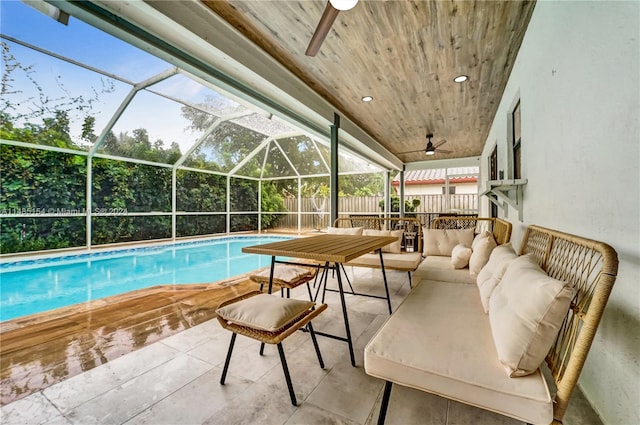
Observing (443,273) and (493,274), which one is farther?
(443,273)

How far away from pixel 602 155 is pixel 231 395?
7.07 ft

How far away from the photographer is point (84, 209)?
6430mm

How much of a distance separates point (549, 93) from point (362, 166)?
751 cm

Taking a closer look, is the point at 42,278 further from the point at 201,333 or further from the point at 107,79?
the point at 201,333

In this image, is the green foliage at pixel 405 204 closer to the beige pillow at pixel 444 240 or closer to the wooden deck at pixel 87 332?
the beige pillow at pixel 444 240

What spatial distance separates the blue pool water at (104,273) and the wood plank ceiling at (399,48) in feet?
11.6

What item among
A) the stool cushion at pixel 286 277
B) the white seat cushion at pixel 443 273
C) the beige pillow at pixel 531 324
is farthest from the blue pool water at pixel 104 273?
the beige pillow at pixel 531 324

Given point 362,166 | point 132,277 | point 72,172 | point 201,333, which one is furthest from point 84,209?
point 362,166

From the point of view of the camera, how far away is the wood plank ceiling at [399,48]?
86.1 inches

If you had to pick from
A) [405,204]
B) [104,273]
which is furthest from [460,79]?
[104,273]

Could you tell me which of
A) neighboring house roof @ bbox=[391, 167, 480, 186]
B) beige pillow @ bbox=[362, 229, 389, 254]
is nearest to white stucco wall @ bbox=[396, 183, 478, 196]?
neighboring house roof @ bbox=[391, 167, 480, 186]

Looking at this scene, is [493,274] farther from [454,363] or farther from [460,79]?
[460,79]

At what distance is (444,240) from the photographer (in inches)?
135

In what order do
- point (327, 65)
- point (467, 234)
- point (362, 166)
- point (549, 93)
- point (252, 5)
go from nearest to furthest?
1. point (549, 93)
2. point (252, 5)
3. point (327, 65)
4. point (467, 234)
5. point (362, 166)
